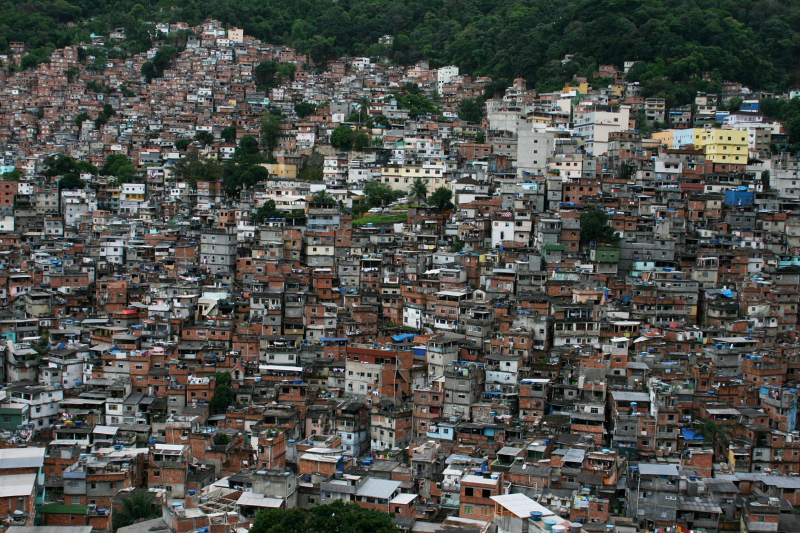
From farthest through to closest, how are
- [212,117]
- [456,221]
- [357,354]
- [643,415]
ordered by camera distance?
[212,117] < [456,221] < [357,354] < [643,415]

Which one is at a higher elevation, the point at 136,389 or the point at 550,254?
the point at 550,254

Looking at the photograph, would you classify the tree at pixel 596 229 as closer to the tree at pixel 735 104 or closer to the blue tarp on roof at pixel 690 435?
the blue tarp on roof at pixel 690 435

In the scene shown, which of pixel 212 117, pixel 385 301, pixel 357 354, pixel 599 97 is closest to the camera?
pixel 357 354

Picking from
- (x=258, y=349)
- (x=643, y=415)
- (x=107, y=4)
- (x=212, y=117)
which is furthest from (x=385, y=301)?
(x=107, y=4)

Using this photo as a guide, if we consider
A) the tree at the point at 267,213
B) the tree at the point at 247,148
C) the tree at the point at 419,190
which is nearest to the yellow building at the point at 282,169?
the tree at the point at 247,148

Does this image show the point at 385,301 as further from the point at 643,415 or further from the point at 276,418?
the point at 643,415

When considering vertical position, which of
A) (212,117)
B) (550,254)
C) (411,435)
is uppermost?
(212,117)

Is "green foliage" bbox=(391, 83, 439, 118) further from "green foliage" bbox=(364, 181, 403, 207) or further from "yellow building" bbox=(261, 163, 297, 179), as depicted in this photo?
"green foliage" bbox=(364, 181, 403, 207)

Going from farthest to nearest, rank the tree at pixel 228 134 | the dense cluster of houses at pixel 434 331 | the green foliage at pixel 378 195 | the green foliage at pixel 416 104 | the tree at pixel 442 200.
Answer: the green foliage at pixel 416 104 < the tree at pixel 228 134 < the green foliage at pixel 378 195 < the tree at pixel 442 200 < the dense cluster of houses at pixel 434 331
